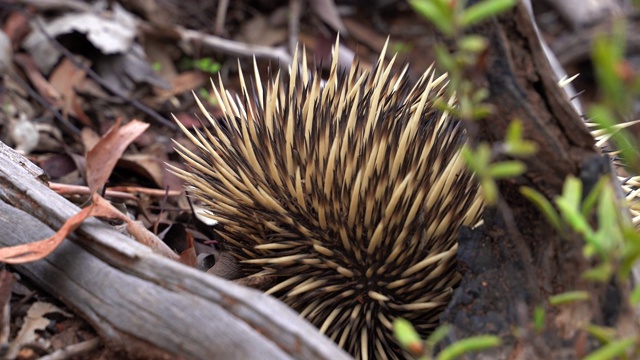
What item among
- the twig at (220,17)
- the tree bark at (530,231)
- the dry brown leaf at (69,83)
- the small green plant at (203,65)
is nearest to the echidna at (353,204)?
the tree bark at (530,231)

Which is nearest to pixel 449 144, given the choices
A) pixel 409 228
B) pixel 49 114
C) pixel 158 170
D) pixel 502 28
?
pixel 409 228

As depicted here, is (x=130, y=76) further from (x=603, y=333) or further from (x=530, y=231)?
(x=603, y=333)

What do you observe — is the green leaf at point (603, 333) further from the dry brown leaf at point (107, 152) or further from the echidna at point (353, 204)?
the dry brown leaf at point (107, 152)

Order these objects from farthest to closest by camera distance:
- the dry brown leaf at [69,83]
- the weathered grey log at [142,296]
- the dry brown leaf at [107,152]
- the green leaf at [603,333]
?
the dry brown leaf at [69,83] < the dry brown leaf at [107,152] < the weathered grey log at [142,296] < the green leaf at [603,333]

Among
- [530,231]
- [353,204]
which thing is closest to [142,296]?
[353,204]

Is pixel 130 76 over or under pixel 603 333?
under

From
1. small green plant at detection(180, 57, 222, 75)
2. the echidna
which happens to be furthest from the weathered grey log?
small green plant at detection(180, 57, 222, 75)
